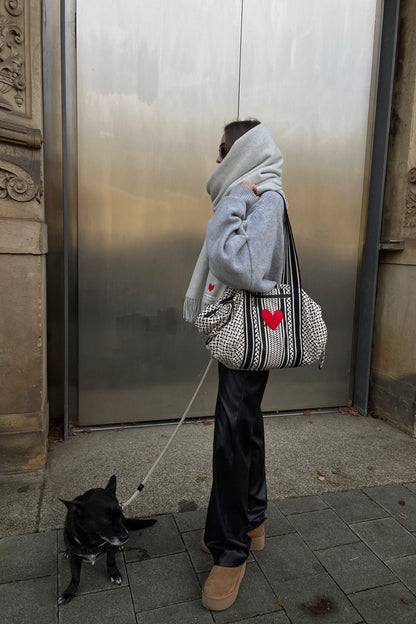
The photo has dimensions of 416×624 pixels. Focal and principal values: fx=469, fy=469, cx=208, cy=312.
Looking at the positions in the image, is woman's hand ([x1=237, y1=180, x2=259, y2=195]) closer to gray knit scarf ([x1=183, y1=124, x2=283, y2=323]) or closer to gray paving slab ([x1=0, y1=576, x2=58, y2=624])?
gray knit scarf ([x1=183, y1=124, x2=283, y2=323])

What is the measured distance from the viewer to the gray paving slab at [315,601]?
212cm

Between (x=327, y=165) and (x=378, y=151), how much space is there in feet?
1.68

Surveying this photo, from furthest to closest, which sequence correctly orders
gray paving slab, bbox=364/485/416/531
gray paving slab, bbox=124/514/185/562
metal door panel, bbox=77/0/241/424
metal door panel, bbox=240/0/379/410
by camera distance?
metal door panel, bbox=240/0/379/410
metal door panel, bbox=77/0/241/424
gray paving slab, bbox=364/485/416/531
gray paving slab, bbox=124/514/185/562

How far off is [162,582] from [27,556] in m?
0.74

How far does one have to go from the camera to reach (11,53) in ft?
9.82

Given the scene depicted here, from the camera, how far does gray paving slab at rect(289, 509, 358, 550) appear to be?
8.75 feet

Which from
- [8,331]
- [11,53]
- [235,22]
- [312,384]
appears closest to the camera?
[11,53]

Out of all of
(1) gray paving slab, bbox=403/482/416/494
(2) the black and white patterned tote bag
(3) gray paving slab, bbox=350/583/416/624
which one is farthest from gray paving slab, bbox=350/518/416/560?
(2) the black and white patterned tote bag

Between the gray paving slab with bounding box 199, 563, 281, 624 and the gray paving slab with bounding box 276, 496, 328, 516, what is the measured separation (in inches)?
24.5

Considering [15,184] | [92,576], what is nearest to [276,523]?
[92,576]

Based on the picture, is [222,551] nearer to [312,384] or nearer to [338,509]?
[338,509]

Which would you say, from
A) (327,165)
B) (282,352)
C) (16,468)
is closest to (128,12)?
(327,165)

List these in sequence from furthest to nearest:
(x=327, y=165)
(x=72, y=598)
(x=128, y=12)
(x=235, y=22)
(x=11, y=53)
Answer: (x=327, y=165) → (x=235, y=22) → (x=128, y=12) → (x=11, y=53) → (x=72, y=598)

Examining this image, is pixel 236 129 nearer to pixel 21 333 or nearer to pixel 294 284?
pixel 294 284
